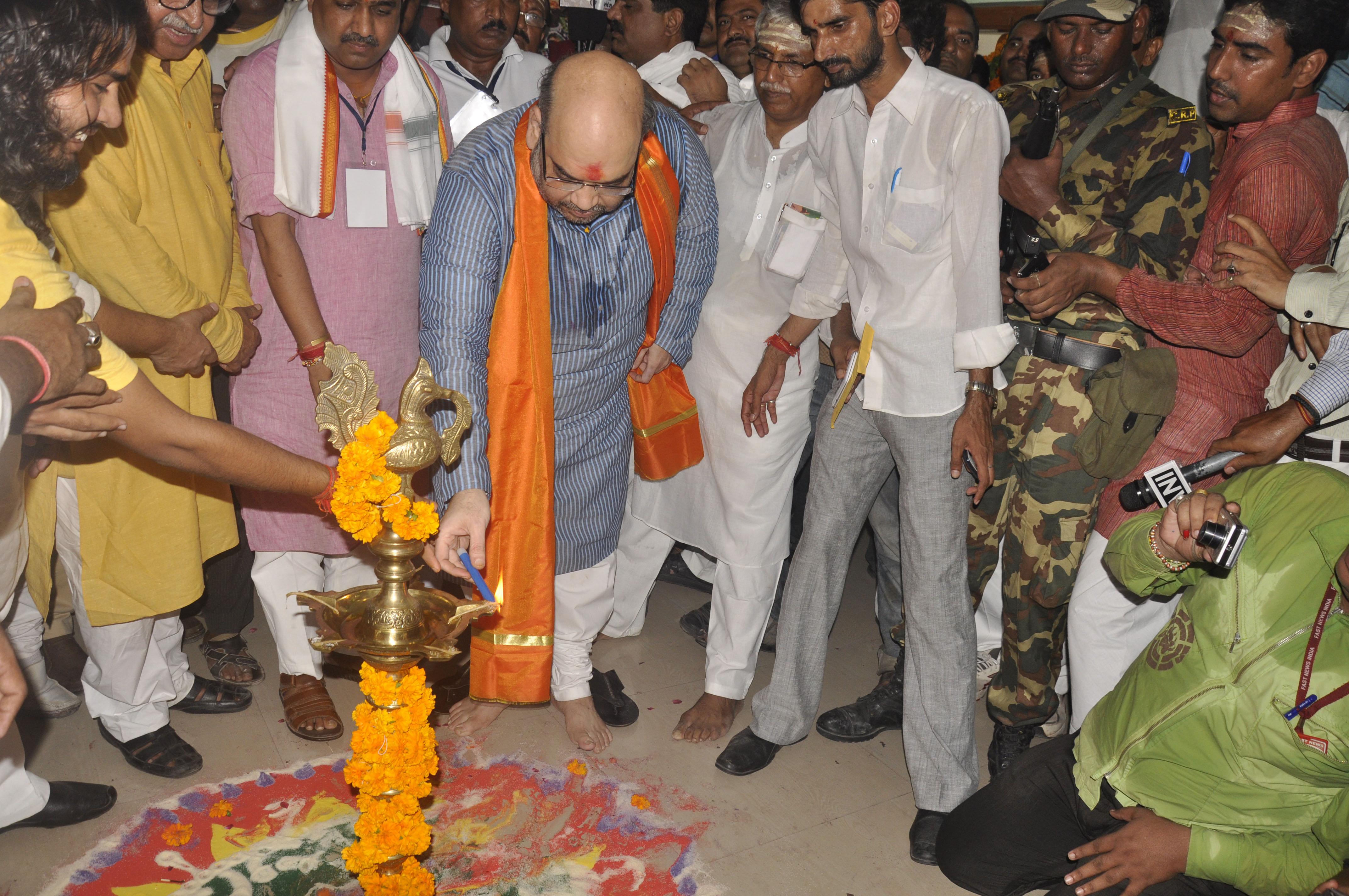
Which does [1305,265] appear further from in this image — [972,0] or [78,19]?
[972,0]

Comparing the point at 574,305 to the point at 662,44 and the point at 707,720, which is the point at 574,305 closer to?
the point at 707,720

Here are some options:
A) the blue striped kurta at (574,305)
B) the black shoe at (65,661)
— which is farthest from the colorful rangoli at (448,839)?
the black shoe at (65,661)

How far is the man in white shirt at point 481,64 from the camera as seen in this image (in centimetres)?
316

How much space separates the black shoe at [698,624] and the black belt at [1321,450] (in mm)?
1783

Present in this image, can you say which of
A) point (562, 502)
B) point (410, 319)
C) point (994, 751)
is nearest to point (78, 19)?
point (410, 319)

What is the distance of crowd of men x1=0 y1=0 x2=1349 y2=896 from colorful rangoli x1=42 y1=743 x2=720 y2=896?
0.18 meters

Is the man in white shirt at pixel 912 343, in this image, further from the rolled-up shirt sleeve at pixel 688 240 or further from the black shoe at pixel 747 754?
the rolled-up shirt sleeve at pixel 688 240

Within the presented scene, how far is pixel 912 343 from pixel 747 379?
0.60 m

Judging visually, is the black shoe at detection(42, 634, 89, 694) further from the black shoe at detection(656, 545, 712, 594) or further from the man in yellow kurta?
the black shoe at detection(656, 545, 712, 594)

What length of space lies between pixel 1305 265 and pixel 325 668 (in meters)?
2.82

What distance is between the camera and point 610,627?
3328 mm

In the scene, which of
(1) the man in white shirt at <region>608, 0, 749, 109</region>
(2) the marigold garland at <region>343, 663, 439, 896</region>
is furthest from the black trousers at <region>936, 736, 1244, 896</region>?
(1) the man in white shirt at <region>608, 0, 749, 109</region>

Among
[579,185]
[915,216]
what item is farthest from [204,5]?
[915,216]

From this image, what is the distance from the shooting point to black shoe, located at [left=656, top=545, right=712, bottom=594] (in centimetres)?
378
